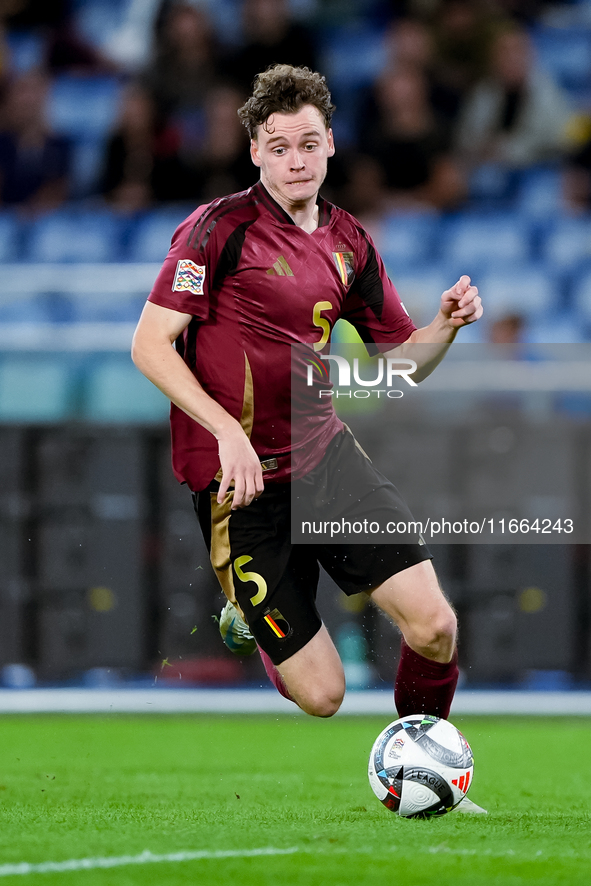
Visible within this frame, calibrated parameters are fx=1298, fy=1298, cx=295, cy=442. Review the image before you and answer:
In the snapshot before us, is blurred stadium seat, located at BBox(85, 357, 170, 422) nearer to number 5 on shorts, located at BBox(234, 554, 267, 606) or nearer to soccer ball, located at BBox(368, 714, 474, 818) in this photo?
number 5 on shorts, located at BBox(234, 554, 267, 606)

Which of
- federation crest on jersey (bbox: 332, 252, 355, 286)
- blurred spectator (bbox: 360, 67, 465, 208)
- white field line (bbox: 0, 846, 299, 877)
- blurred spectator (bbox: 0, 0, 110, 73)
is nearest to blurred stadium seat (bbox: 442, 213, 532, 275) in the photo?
blurred spectator (bbox: 360, 67, 465, 208)

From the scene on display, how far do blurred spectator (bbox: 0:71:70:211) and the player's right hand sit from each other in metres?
7.44

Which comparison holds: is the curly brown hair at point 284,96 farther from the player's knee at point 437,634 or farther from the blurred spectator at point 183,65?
the blurred spectator at point 183,65

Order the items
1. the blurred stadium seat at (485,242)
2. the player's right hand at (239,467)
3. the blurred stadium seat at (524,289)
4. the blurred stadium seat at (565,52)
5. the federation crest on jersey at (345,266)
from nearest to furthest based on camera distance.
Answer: the player's right hand at (239,467)
the federation crest on jersey at (345,266)
the blurred stadium seat at (524,289)
the blurred stadium seat at (485,242)
the blurred stadium seat at (565,52)

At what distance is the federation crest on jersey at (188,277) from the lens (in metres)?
4.16

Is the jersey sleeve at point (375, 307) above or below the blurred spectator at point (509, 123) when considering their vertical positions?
below

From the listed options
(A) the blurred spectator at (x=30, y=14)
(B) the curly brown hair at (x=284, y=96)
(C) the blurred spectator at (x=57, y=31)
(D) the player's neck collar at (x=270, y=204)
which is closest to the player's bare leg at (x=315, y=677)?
(D) the player's neck collar at (x=270, y=204)

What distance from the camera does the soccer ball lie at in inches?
163

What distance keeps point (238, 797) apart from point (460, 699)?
11.2 ft

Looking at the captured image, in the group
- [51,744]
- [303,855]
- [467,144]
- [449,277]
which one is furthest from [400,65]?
[303,855]

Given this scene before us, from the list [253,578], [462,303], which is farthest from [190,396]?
[462,303]

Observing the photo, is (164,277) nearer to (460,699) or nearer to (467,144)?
(460,699)

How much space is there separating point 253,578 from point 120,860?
4.29 feet

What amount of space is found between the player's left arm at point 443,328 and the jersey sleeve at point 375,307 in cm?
5
